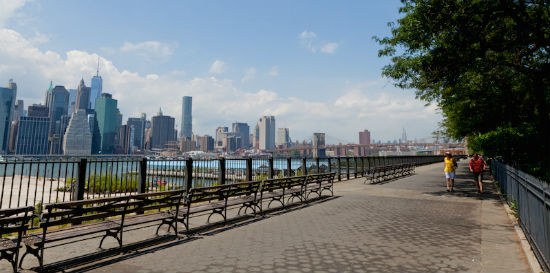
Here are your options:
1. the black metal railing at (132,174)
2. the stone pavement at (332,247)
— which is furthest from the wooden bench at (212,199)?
the black metal railing at (132,174)

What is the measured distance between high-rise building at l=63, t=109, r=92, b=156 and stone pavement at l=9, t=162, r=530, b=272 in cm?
15297

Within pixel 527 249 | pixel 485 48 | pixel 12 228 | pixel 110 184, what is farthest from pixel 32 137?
pixel 527 249

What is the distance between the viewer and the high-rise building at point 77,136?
13662 centimetres

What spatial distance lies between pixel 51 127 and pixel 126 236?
231454 millimetres

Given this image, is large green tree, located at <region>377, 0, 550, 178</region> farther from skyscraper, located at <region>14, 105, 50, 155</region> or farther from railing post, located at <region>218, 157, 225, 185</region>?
skyscraper, located at <region>14, 105, 50, 155</region>

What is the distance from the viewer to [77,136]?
140 metres

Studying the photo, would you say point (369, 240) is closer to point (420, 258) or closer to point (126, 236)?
point (420, 258)

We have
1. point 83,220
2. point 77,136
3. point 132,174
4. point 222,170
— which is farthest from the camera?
point 77,136

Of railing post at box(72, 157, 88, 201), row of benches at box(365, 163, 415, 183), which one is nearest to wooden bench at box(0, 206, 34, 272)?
railing post at box(72, 157, 88, 201)

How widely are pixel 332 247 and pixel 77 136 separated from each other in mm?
162058

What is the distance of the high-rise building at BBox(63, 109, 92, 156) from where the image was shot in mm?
136625

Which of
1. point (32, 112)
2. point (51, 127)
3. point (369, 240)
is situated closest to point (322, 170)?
point (369, 240)

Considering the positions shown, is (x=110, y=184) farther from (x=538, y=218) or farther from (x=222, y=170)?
(x=538, y=218)

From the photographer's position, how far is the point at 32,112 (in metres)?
196
